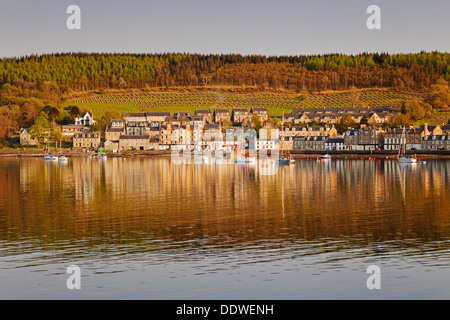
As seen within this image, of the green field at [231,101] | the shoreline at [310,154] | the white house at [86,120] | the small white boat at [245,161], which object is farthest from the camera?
the green field at [231,101]

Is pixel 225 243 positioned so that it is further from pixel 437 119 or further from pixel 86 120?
pixel 86 120

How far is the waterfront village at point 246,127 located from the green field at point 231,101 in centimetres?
1208

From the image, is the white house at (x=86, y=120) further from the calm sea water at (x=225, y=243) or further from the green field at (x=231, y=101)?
the calm sea water at (x=225, y=243)

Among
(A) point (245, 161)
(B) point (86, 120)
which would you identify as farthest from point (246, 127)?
(A) point (245, 161)

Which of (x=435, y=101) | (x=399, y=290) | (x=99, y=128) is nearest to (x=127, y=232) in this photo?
(x=399, y=290)

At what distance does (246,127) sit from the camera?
14200 cm

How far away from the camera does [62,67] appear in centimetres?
19988

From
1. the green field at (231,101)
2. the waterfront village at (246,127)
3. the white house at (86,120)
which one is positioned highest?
the green field at (231,101)

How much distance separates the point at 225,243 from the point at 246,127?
4660 inches

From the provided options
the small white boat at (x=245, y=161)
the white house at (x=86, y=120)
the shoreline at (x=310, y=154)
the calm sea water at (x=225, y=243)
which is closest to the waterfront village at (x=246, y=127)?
the white house at (x=86, y=120)

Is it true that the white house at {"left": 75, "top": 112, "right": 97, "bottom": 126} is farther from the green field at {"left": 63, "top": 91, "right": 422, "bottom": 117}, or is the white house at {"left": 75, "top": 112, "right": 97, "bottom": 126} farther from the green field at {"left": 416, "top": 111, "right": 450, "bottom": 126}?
the green field at {"left": 416, "top": 111, "right": 450, "bottom": 126}

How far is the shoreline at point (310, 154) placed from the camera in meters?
106

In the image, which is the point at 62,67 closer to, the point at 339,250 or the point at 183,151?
the point at 183,151

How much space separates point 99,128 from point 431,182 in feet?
329
